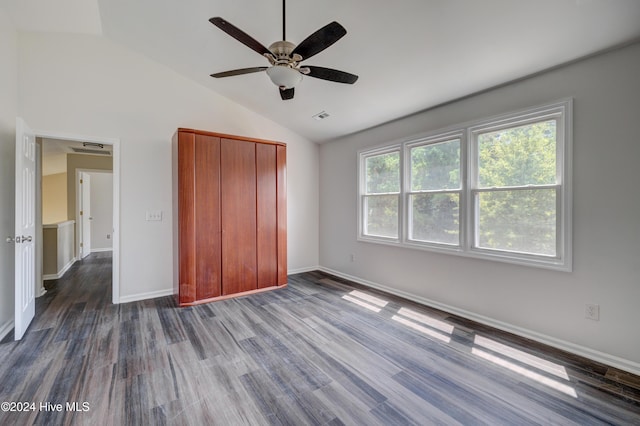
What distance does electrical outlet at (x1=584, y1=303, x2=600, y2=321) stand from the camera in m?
2.27

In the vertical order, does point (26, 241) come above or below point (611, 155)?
below

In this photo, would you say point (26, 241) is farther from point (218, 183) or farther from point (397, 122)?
point (397, 122)

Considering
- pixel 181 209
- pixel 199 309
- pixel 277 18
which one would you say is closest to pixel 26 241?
pixel 181 209

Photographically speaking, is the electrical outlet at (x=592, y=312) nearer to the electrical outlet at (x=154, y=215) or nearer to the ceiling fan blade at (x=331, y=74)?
the ceiling fan blade at (x=331, y=74)

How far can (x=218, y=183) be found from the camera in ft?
12.1

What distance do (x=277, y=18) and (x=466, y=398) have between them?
3521 millimetres

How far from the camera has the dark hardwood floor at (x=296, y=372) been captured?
5.55 ft

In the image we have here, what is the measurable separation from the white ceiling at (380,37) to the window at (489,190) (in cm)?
50

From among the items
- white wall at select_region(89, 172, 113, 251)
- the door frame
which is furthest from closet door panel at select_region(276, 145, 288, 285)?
white wall at select_region(89, 172, 113, 251)

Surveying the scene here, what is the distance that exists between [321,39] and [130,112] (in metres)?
3.20

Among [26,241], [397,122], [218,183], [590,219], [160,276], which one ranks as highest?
[397,122]

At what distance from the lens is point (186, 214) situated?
345 cm

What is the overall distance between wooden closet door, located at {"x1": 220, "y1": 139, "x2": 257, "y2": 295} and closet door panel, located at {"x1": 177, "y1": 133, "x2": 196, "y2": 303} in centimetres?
40

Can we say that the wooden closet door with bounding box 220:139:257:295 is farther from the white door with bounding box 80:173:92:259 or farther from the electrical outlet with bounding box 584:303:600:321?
the white door with bounding box 80:173:92:259
